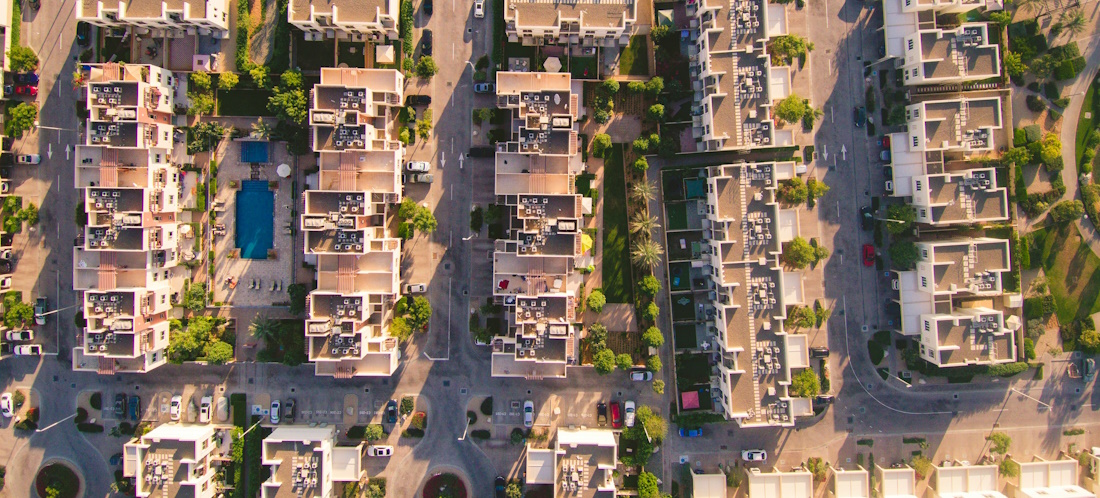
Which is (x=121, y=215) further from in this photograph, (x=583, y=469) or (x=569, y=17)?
(x=583, y=469)

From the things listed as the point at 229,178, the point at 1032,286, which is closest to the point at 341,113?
the point at 229,178

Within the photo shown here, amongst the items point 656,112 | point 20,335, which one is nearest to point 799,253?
point 656,112

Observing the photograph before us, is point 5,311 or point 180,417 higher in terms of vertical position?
point 5,311

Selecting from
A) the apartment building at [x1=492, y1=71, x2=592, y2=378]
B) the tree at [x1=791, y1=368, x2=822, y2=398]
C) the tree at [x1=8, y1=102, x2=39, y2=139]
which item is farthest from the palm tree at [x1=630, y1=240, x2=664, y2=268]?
the tree at [x1=8, y1=102, x2=39, y2=139]

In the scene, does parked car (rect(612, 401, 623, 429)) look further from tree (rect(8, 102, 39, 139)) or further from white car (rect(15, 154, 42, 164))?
tree (rect(8, 102, 39, 139))

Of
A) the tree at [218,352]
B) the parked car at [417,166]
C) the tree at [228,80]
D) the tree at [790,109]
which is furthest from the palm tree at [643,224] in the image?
the tree at [218,352]

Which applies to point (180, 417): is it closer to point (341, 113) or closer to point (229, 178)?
point (229, 178)

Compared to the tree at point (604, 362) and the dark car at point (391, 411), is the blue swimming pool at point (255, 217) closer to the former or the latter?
the dark car at point (391, 411)

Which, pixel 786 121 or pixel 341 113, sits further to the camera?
pixel 786 121
